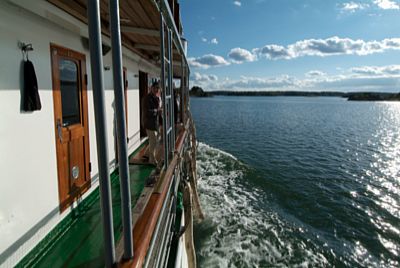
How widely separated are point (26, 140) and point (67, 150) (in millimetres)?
725

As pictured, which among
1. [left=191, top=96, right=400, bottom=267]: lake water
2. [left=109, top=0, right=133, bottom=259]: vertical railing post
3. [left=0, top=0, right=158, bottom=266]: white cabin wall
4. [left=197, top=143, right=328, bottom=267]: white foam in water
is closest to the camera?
[left=109, top=0, right=133, bottom=259]: vertical railing post

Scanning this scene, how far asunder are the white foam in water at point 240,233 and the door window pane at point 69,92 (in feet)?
11.3

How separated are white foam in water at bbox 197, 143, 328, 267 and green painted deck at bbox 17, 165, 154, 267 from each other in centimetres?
252

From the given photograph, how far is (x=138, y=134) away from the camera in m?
6.75

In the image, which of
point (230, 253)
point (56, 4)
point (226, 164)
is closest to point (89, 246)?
point (56, 4)

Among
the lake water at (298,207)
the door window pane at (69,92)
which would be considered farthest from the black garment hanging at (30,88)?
the lake water at (298,207)

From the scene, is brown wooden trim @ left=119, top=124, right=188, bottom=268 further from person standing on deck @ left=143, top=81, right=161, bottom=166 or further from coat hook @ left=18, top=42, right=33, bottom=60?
person standing on deck @ left=143, top=81, right=161, bottom=166

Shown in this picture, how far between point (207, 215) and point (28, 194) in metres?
4.68

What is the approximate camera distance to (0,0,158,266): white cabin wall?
7.13ft

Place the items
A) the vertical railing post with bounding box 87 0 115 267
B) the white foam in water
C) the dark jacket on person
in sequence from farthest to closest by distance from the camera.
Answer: the white foam in water, the dark jacket on person, the vertical railing post with bounding box 87 0 115 267

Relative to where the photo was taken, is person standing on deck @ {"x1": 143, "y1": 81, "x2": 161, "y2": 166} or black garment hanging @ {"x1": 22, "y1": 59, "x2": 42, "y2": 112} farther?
person standing on deck @ {"x1": 143, "y1": 81, "x2": 161, "y2": 166}

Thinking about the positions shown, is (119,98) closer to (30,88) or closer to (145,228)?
(145,228)

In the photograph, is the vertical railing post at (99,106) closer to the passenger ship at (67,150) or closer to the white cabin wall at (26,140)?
the passenger ship at (67,150)

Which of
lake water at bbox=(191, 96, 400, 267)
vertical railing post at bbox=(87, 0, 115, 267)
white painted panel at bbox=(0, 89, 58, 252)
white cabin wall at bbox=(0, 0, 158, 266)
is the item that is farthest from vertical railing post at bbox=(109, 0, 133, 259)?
lake water at bbox=(191, 96, 400, 267)
